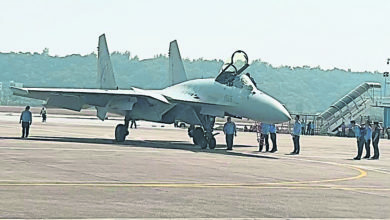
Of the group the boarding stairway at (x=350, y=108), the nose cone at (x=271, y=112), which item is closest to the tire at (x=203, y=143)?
the nose cone at (x=271, y=112)

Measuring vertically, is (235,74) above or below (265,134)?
above

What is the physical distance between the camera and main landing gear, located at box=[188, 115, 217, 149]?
30.7 metres

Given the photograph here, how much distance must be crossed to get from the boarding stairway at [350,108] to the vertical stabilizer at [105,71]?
29277mm

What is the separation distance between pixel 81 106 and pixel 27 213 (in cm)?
2186

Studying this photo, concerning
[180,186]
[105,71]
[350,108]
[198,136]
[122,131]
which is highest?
[350,108]

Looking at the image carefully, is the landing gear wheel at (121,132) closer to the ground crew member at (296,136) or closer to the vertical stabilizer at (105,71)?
the vertical stabilizer at (105,71)

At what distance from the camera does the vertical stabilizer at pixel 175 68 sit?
3866 centimetres

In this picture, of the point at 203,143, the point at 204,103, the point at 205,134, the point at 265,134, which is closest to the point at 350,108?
the point at 265,134

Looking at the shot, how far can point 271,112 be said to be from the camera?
29234 mm

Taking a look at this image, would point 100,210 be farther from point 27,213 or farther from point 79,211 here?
point 27,213

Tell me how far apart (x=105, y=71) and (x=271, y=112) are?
1220 centimetres

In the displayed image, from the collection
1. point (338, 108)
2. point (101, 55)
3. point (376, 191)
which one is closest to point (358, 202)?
point (376, 191)

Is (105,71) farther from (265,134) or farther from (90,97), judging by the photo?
(265,134)

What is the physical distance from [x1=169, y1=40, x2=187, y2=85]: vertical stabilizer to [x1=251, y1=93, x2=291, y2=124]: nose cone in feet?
31.3
